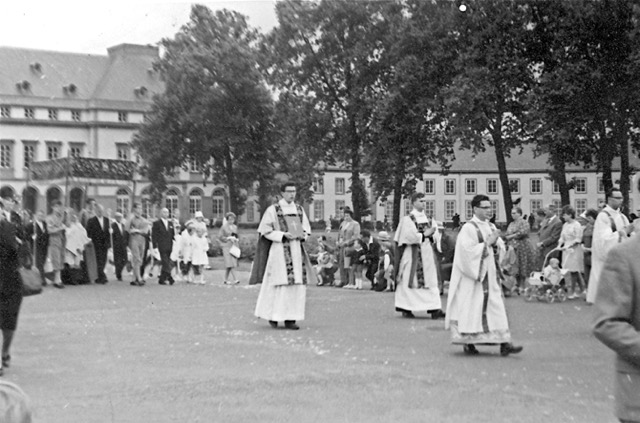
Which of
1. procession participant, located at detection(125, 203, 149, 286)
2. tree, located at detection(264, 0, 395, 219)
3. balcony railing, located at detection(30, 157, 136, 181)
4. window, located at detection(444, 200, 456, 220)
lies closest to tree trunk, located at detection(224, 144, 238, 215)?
tree, located at detection(264, 0, 395, 219)

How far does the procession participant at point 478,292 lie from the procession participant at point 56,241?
1472cm

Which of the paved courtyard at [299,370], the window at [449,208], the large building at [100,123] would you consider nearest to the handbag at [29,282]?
→ the paved courtyard at [299,370]

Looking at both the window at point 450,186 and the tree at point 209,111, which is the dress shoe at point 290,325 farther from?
the window at point 450,186

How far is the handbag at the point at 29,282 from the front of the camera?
10.4 m

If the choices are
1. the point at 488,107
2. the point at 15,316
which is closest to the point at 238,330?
the point at 15,316

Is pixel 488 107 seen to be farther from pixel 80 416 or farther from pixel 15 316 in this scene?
pixel 80 416

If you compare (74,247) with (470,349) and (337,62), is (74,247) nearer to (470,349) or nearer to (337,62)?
A: (470,349)

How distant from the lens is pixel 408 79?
40.5 m

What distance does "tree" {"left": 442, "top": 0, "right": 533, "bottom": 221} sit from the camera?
36.4 meters

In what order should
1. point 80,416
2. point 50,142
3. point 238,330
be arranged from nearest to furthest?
point 80,416 → point 238,330 → point 50,142

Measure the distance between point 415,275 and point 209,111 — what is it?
43.0 meters

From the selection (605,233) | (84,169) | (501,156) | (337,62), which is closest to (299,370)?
(605,233)

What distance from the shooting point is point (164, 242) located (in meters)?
26.9

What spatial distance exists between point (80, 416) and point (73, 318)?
28.6ft
